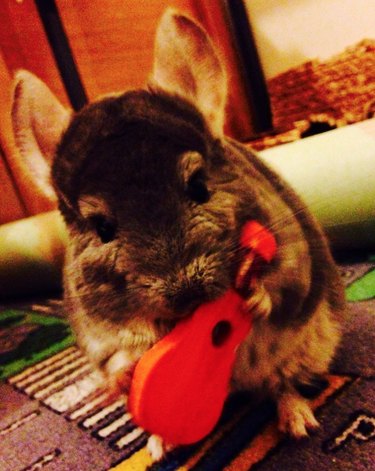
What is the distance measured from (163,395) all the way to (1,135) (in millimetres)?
2418

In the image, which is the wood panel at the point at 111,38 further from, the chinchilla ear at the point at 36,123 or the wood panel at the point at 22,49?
the chinchilla ear at the point at 36,123

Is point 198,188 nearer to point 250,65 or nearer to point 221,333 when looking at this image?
point 221,333

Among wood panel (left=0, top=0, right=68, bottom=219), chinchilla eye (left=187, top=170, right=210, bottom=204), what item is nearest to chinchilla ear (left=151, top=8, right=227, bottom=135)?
chinchilla eye (left=187, top=170, right=210, bottom=204)

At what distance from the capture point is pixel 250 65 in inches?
121

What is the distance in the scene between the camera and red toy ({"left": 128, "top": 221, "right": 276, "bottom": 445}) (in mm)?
657

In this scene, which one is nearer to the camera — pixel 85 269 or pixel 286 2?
pixel 85 269

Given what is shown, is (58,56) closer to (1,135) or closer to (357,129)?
(1,135)

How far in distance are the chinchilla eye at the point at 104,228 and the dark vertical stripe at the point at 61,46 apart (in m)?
1.39

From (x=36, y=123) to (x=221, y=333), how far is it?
0.50 meters

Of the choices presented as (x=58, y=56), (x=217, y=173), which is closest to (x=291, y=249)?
(x=217, y=173)

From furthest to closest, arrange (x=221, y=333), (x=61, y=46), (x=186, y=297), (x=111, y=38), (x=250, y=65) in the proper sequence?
(x=250, y=65) → (x=111, y=38) → (x=61, y=46) → (x=221, y=333) → (x=186, y=297)

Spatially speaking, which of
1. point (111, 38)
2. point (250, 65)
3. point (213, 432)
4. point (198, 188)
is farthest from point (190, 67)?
point (250, 65)

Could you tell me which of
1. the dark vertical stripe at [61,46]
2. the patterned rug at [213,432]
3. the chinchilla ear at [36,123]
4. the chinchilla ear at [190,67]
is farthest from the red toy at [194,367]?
the dark vertical stripe at [61,46]

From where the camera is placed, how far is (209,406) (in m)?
0.72
